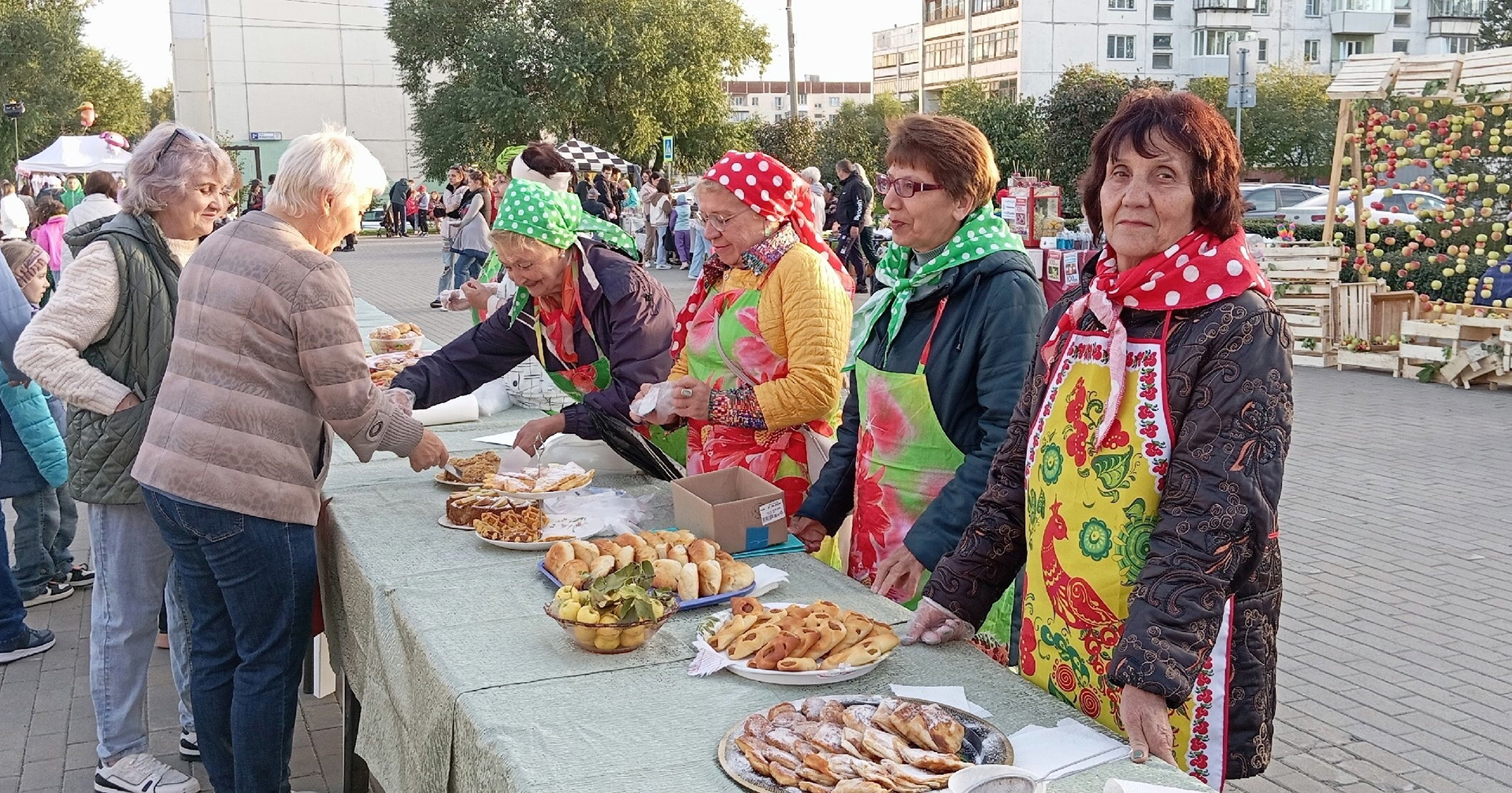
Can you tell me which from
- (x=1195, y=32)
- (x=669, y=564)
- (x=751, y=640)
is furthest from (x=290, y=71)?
(x=751, y=640)

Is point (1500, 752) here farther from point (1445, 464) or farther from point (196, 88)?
point (196, 88)

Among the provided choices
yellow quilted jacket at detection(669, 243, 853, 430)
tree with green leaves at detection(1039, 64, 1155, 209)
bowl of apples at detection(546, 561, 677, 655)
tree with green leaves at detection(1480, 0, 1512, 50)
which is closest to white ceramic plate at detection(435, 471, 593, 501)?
yellow quilted jacket at detection(669, 243, 853, 430)

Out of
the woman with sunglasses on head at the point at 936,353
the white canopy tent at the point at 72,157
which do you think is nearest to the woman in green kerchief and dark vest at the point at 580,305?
the woman with sunglasses on head at the point at 936,353

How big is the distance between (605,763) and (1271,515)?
1.10m

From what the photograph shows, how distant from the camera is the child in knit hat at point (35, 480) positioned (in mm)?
4973

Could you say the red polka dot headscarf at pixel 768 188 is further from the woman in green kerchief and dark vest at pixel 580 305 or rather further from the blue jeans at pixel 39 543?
the blue jeans at pixel 39 543

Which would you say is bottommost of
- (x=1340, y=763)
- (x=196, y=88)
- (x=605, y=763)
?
(x=1340, y=763)

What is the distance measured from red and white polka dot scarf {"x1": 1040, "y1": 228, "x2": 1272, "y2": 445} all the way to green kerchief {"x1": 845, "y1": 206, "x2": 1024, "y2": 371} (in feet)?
2.48

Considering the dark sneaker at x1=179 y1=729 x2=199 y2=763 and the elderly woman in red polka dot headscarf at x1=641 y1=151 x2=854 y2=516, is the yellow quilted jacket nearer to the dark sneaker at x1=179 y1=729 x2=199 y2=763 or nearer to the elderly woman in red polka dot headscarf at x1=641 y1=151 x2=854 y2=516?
the elderly woman in red polka dot headscarf at x1=641 y1=151 x2=854 y2=516

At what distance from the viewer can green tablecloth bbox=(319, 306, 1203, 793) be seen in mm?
1929

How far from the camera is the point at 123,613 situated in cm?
354

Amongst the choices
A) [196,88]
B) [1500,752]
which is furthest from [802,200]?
[196,88]

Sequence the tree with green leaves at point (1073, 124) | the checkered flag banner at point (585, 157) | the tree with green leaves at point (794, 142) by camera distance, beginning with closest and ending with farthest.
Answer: the checkered flag banner at point (585, 157), the tree with green leaves at point (1073, 124), the tree with green leaves at point (794, 142)

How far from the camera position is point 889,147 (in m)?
3.00
